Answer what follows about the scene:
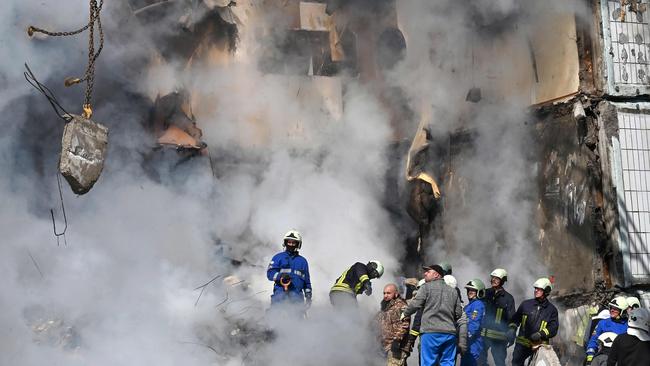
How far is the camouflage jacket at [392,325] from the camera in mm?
10602

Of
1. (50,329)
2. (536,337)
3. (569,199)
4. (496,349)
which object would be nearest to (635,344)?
(536,337)

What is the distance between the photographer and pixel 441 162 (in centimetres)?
1384

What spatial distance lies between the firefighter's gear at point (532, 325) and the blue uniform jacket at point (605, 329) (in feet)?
1.42

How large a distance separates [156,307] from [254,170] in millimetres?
3291

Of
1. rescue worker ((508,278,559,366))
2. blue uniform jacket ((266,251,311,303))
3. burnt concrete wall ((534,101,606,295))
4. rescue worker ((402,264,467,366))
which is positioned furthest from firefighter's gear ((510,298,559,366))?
blue uniform jacket ((266,251,311,303))

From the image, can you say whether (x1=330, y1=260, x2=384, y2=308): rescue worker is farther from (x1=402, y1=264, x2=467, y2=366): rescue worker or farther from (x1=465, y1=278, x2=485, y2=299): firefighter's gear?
(x1=402, y1=264, x2=467, y2=366): rescue worker

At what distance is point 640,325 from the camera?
7445 millimetres

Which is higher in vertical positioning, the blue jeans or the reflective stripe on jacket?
the reflective stripe on jacket

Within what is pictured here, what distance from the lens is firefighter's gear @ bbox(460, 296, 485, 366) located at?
1062 cm

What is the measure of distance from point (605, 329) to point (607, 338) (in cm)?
24

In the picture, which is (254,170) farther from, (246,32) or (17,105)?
(17,105)

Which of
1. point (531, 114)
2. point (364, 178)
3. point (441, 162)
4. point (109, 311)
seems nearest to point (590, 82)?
point (531, 114)

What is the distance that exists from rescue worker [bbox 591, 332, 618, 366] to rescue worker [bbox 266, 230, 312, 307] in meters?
3.28

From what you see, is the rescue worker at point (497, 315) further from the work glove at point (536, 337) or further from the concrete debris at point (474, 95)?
the concrete debris at point (474, 95)
